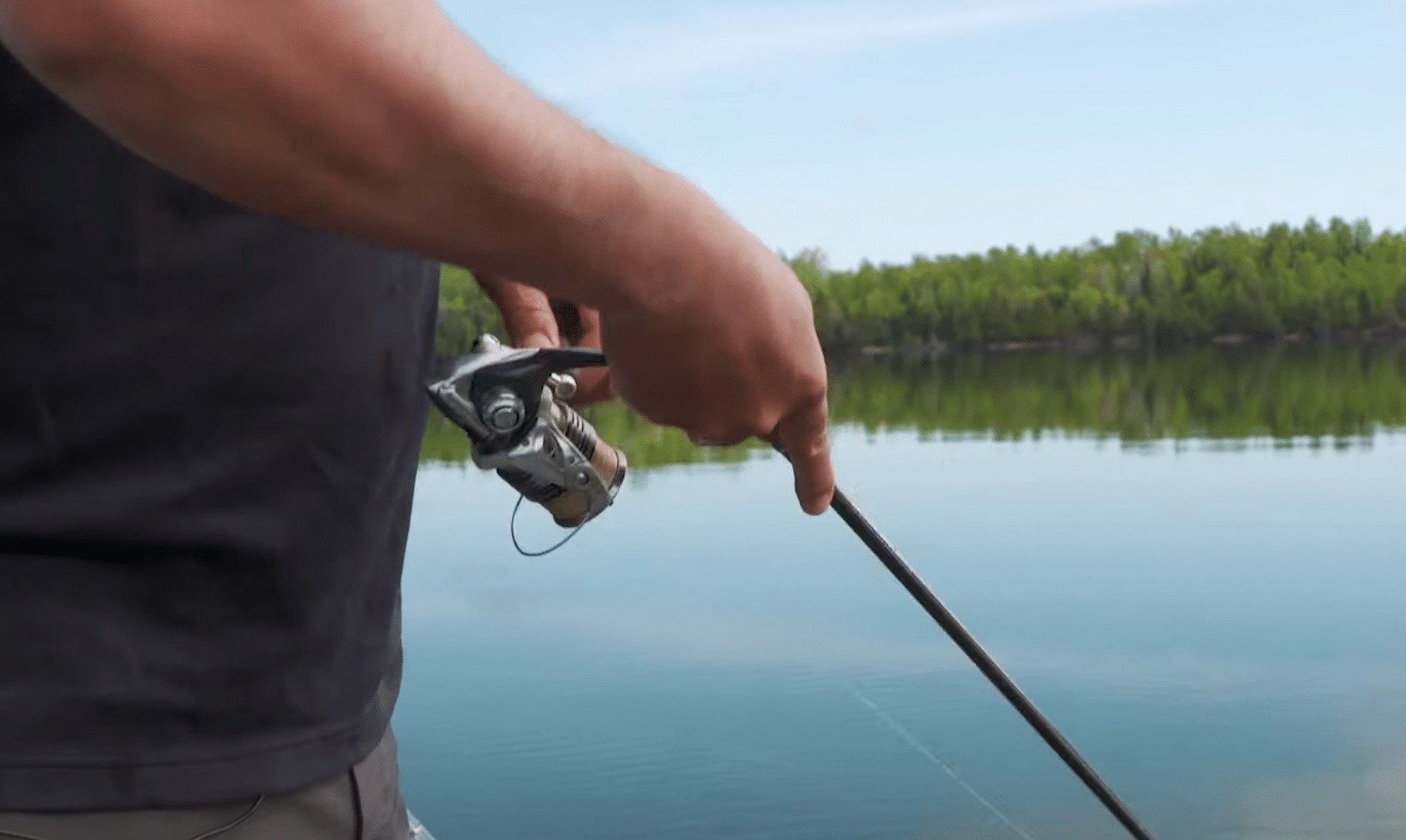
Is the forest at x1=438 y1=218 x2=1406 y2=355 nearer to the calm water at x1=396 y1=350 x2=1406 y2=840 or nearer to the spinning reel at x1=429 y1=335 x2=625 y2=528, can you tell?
the calm water at x1=396 y1=350 x2=1406 y2=840

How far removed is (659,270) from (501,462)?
60 centimetres

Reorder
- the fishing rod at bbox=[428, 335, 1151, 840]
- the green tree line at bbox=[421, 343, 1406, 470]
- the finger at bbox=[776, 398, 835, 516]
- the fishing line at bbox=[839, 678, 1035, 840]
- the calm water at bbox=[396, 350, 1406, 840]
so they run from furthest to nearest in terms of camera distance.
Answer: the green tree line at bbox=[421, 343, 1406, 470]
the calm water at bbox=[396, 350, 1406, 840]
the fishing line at bbox=[839, 678, 1035, 840]
the fishing rod at bbox=[428, 335, 1151, 840]
the finger at bbox=[776, 398, 835, 516]

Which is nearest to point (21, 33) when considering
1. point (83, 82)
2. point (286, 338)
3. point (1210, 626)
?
point (83, 82)

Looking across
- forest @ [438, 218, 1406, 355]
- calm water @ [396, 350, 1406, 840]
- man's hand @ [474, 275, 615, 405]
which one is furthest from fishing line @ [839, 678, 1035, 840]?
forest @ [438, 218, 1406, 355]

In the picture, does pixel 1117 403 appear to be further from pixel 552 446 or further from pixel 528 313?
pixel 552 446

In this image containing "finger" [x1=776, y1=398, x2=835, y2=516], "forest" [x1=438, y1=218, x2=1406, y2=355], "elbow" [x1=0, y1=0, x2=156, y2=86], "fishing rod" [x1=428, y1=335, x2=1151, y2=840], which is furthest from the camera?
"forest" [x1=438, y1=218, x2=1406, y2=355]

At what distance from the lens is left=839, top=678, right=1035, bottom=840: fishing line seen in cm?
851

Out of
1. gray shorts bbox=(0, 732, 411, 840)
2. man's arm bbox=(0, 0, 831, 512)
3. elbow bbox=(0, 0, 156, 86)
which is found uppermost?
elbow bbox=(0, 0, 156, 86)

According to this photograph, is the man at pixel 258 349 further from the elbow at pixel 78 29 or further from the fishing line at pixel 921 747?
the fishing line at pixel 921 747

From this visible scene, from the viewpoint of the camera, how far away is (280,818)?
1.34 meters

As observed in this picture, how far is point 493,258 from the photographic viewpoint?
2.99ft

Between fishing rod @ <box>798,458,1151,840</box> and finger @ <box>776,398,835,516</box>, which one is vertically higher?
finger @ <box>776,398,835,516</box>

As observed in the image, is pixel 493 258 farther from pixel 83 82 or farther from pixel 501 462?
pixel 501 462

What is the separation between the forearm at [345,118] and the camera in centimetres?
79
